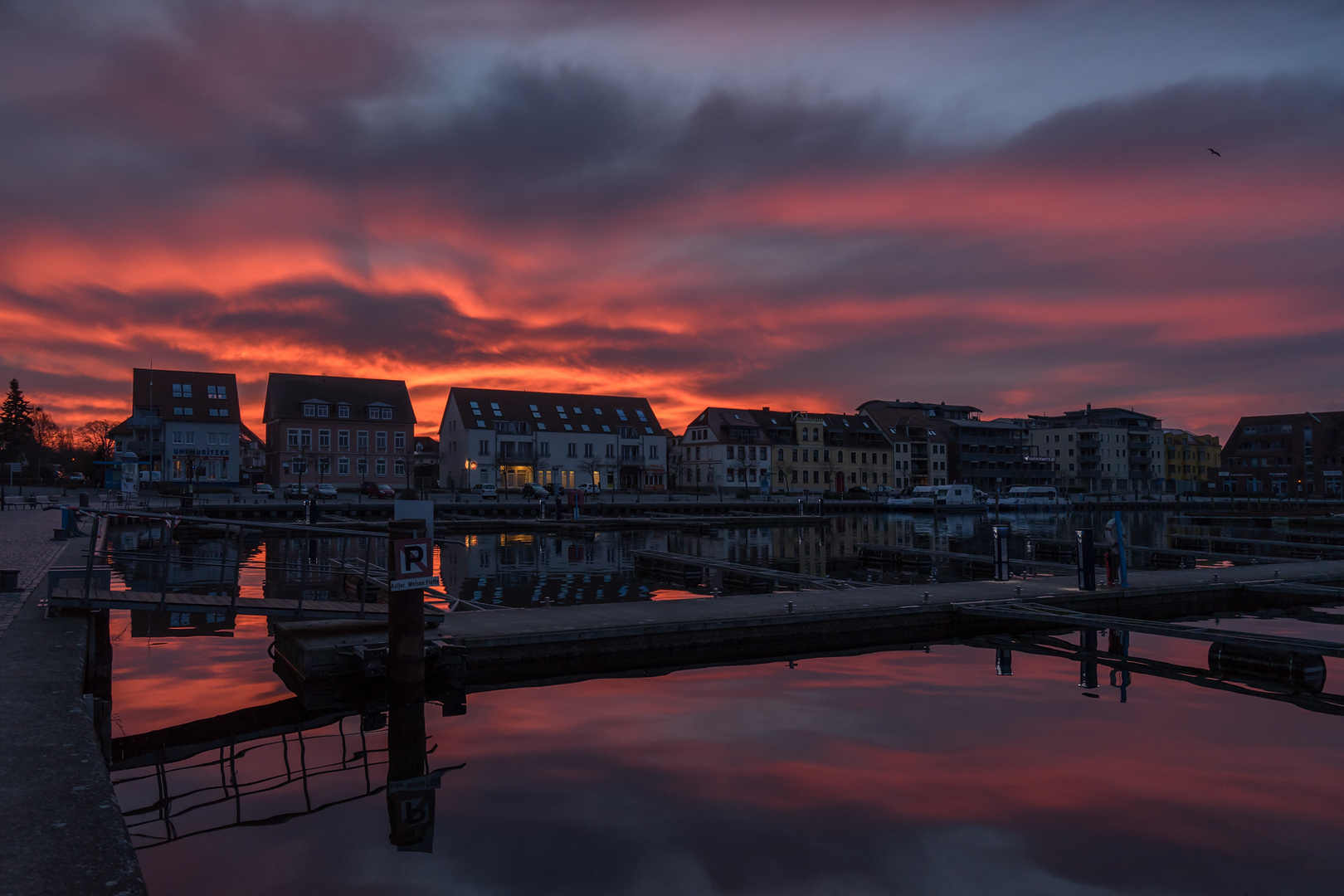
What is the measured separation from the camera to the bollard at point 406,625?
10.9 m

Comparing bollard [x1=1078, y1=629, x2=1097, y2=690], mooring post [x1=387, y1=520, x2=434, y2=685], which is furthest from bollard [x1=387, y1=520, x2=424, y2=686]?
bollard [x1=1078, y1=629, x2=1097, y2=690]

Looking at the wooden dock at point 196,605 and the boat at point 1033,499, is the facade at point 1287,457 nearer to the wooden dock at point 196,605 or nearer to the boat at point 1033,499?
the boat at point 1033,499

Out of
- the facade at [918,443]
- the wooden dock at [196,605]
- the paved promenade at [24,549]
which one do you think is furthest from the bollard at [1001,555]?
the facade at [918,443]

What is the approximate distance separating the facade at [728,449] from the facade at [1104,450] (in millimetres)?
61132

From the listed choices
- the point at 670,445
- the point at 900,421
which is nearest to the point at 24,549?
the point at 670,445


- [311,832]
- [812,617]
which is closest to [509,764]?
[311,832]

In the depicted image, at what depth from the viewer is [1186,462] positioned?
164625 millimetres

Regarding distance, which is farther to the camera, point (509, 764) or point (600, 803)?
point (509, 764)

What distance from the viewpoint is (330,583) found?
26.0 m

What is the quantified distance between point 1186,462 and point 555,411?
5132 inches

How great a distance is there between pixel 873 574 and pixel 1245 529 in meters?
40.9

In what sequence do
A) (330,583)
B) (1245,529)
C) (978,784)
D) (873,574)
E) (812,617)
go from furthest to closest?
(1245,529), (873,574), (330,583), (812,617), (978,784)

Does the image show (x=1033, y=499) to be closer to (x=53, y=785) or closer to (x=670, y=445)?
(x=670, y=445)

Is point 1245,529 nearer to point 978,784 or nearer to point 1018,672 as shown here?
point 1018,672
